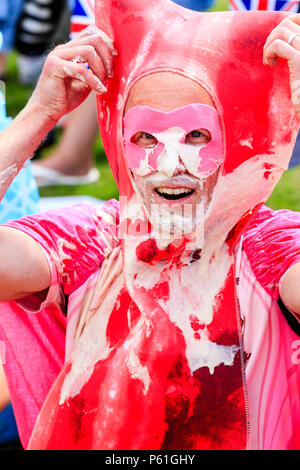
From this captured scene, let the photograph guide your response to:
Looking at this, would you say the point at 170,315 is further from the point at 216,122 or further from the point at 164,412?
the point at 216,122

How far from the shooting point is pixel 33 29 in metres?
4.10

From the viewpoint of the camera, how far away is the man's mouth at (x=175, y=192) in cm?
109

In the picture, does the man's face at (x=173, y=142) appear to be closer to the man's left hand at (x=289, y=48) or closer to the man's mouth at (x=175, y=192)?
the man's mouth at (x=175, y=192)

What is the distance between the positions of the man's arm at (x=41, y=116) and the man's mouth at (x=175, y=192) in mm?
194

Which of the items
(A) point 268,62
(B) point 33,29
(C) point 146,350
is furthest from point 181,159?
(B) point 33,29

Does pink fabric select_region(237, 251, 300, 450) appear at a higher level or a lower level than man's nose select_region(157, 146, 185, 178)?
lower

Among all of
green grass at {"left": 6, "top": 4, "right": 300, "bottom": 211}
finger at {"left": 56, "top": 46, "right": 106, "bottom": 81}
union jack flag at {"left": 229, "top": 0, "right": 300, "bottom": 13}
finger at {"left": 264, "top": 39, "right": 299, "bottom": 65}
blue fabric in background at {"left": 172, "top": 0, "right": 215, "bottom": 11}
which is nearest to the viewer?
finger at {"left": 264, "top": 39, "right": 299, "bottom": 65}

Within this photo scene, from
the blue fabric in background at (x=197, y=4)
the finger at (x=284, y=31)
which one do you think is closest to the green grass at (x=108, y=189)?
the blue fabric in background at (x=197, y=4)

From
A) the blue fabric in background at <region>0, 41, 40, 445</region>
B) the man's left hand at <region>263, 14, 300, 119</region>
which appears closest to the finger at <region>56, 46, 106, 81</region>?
the man's left hand at <region>263, 14, 300, 119</region>

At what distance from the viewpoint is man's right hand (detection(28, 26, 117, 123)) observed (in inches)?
44.1

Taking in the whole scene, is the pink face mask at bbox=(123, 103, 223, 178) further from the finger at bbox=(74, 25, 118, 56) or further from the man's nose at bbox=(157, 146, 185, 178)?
the finger at bbox=(74, 25, 118, 56)

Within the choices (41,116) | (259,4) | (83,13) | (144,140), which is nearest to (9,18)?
(83,13)

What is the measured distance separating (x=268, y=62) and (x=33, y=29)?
10.9 ft

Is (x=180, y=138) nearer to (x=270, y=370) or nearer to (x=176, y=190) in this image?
(x=176, y=190)
